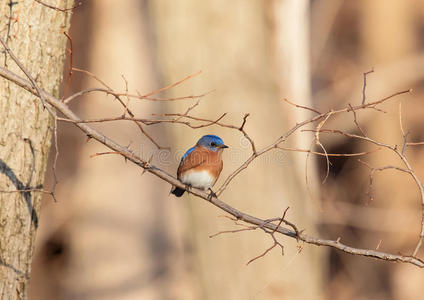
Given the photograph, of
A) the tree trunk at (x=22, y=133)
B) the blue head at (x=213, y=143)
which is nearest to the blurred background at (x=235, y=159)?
the blue head at (x=213, y=143)

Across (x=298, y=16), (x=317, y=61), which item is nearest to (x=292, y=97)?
(x=298, y=16)

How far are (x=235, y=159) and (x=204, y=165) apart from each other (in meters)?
1.78

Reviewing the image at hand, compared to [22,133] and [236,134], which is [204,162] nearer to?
[22,133]

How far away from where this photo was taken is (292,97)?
774 cm

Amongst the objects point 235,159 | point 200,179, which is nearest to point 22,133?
point 200,179

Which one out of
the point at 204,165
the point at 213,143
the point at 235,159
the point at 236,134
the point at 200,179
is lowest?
the point at 200,179

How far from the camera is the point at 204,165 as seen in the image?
4305mm

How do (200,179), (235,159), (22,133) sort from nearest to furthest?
(22,133)
(200,179)
(235,159)

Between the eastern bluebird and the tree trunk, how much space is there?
1.22 metres

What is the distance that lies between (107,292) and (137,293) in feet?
1.67

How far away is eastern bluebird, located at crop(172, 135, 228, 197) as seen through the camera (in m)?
4.27

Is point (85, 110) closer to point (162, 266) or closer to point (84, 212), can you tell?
point (84, 212)

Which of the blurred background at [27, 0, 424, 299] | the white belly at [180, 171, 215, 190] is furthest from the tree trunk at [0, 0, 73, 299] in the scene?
the blurred background at [27, 0, 424, 299]

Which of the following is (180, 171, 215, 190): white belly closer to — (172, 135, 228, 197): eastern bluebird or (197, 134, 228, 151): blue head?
(172, 135, 228, 197): eastern bluebird
